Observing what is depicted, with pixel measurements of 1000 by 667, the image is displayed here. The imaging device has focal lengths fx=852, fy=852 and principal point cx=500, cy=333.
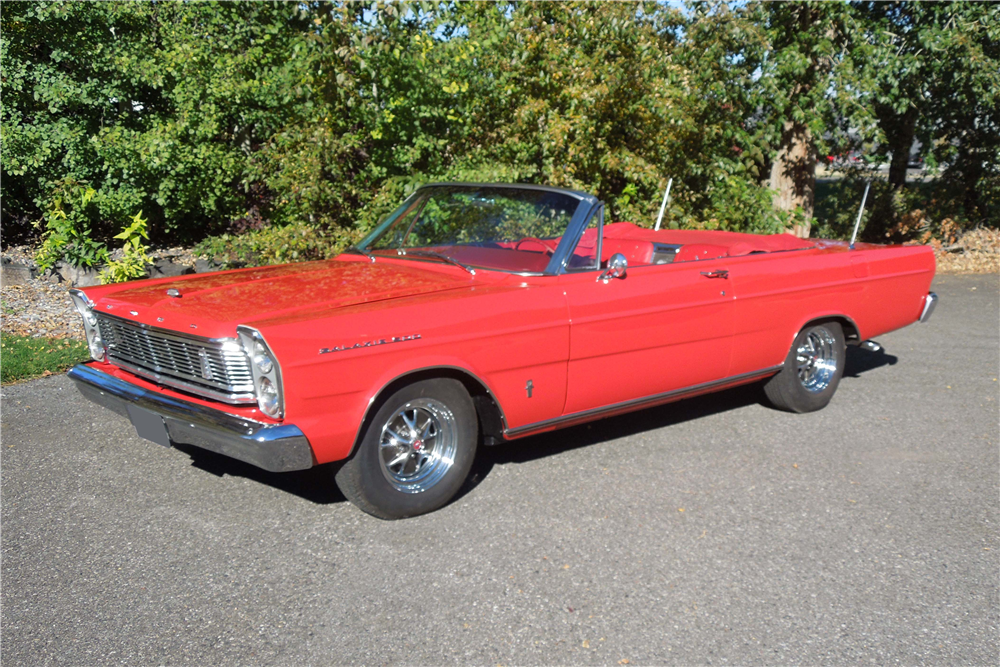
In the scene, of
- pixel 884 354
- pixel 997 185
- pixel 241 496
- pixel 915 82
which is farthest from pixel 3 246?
pixel 997 185

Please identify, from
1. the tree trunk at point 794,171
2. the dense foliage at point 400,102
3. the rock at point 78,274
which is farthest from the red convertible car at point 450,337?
the tree trunk at point 794,171

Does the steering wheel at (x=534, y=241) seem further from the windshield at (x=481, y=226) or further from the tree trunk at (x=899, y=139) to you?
the tree trunk at (x=899, y=139)

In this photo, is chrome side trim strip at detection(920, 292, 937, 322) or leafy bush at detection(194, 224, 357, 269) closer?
chrome side trim strip at detection(920, 292, 937, 322)

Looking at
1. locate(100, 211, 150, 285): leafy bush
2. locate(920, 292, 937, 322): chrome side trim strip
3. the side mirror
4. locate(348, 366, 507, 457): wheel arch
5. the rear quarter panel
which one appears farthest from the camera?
locate(100, 211, 150, 285): leafy bush

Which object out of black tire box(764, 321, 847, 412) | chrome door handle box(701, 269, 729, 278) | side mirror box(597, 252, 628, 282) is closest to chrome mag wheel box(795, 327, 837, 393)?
black tire box(764, 321, 847, 412)

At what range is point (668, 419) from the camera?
5.79 m

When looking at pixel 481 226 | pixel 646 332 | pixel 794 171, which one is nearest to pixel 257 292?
pixel 481 226

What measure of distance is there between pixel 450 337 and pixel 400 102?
197 inches

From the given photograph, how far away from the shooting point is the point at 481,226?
510 cm

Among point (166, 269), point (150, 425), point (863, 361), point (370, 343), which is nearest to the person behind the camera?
point (370, 343)

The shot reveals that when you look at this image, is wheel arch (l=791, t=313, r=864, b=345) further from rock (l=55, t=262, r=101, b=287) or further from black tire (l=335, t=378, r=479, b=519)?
rock (l=55, t=262, r=101, b=287)

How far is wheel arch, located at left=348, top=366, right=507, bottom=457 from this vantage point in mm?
3916

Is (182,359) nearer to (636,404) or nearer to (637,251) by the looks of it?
(636,404)

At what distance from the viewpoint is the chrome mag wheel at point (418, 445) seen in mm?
4098
